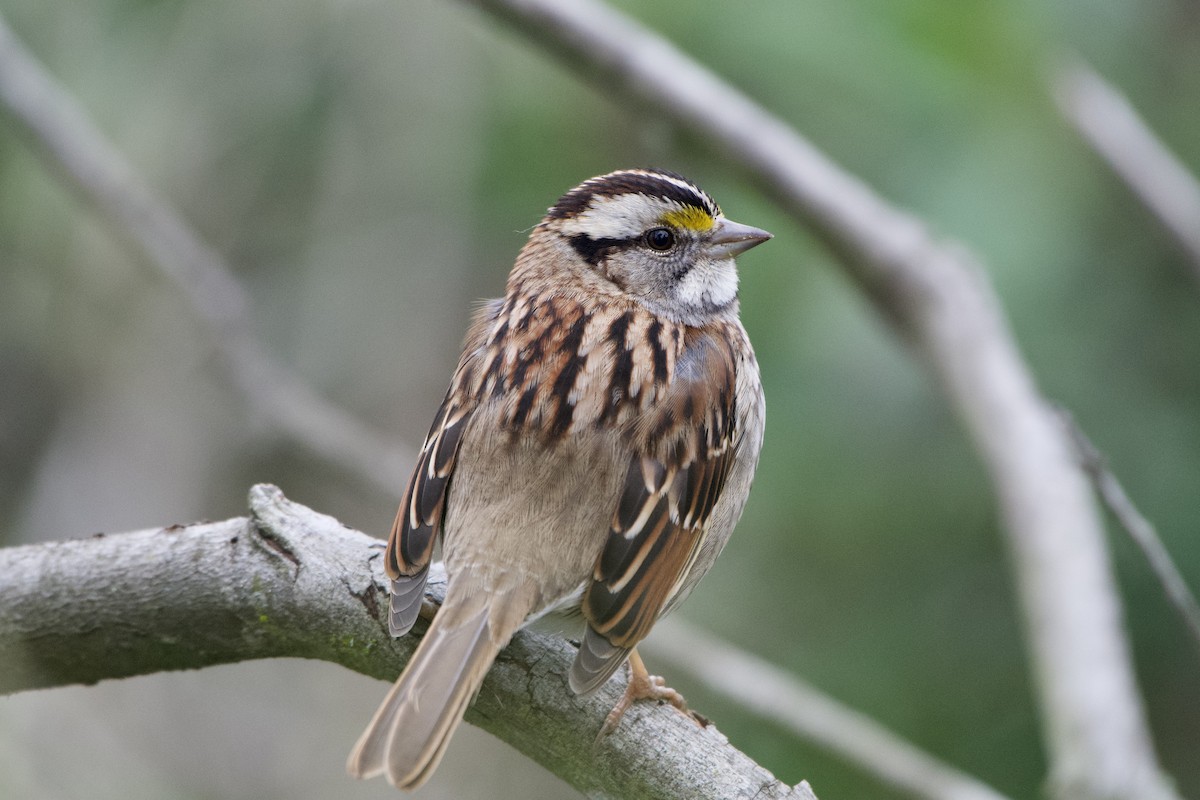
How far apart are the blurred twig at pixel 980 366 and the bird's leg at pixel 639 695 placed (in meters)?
1.12

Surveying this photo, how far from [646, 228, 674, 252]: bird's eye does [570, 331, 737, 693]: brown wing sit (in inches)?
16.9

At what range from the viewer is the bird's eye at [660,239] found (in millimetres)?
4145

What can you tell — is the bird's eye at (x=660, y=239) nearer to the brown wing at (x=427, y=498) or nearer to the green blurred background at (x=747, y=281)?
the brown wing at (x=427, y=498)

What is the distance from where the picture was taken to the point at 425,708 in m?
2.69

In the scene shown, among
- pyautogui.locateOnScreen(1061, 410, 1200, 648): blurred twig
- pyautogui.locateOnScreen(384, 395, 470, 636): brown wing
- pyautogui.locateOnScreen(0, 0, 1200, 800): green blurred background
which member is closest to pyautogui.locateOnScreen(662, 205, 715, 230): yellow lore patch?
pyautogui.locateOnScreen(384, 395, 470, 636): brown wing

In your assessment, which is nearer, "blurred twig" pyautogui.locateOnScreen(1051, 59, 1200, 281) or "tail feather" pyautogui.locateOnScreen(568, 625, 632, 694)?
"tail feather" pyautogui.locateOnScreen(568, 625, 632, 694)

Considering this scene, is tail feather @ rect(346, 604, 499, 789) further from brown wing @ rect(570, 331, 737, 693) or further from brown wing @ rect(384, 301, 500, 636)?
brown wing @ rect(570, 331, 737, 693)

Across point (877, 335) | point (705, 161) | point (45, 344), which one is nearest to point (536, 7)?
point (705, 161)

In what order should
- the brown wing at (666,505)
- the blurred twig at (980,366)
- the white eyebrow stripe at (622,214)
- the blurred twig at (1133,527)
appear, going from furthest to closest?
the white eyebrow stripe at (622,214) → the blurred twig at (980,366) → the brown wing at (666,505) → the blurred twig at (1133,527)

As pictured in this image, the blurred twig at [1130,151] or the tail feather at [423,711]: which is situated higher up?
the blurred twig at [1130,151]

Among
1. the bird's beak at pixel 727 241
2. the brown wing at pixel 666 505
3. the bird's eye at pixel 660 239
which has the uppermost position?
the bird's beak at pixel 727 241

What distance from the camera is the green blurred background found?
5449 millimetres

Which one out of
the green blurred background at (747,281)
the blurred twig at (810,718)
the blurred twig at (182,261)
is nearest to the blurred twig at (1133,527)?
the blurred twig at (810,718)

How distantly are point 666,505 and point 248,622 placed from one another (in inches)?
42.8
